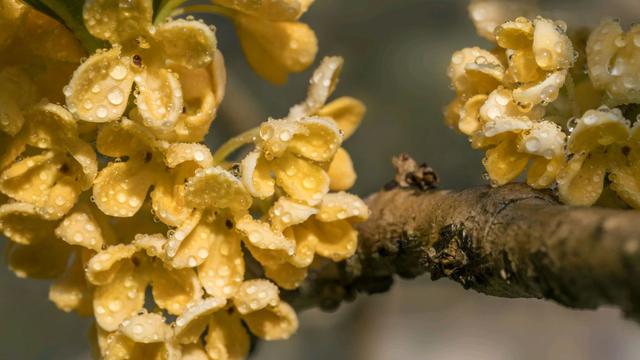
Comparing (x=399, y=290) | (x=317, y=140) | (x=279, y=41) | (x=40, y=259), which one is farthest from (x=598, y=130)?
(x=399, y=290)

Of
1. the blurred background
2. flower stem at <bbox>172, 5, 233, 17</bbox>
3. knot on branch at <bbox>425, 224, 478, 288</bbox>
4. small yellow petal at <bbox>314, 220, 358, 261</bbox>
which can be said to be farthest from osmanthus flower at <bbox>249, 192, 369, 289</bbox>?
the blurred background

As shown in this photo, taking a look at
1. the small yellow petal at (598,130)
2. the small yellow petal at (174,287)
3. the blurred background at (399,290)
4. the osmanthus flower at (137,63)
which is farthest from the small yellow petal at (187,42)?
the blurred background at (399,290)

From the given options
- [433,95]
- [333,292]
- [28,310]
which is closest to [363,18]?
[433,95]

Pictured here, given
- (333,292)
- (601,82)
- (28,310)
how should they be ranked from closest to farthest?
(601,82) < (333,292) < (28,310)

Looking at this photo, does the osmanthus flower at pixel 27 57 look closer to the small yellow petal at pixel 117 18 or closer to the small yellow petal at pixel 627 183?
the small yellow petal at pixel 117 18

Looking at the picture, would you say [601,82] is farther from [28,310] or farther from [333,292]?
[28,310]
